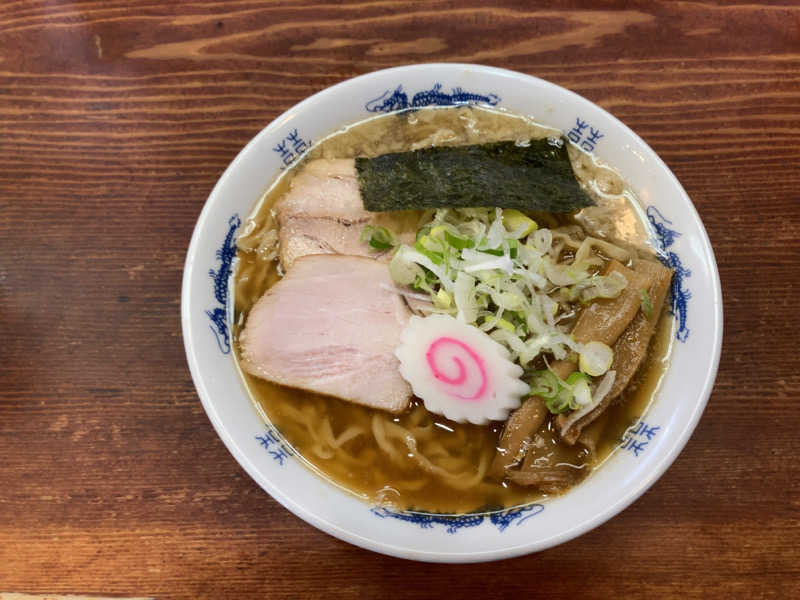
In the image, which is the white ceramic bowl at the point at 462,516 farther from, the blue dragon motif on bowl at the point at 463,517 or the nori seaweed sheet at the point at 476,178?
the nori seaweed sheet at the point at 476,178

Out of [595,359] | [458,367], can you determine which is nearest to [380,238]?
[458,367]

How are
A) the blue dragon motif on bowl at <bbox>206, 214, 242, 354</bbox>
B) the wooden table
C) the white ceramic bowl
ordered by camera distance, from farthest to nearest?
the wooden table, the blue dragon motif on bowl at <bbox>206, 214, 242, 354</bbox>, the white ceramic bowl

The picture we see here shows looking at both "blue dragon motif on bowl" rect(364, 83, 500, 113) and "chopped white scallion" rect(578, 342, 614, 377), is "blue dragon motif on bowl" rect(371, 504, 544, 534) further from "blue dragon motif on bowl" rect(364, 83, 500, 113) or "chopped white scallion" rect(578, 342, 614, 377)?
"blue dragon motif on bowl" rect(364, 83, 500, 113)

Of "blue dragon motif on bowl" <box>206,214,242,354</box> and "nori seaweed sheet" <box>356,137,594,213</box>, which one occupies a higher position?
"nori seaweed sheet" <box>356,137,594,213</box>

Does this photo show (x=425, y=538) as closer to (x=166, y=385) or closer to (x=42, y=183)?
(x=166, y=385)

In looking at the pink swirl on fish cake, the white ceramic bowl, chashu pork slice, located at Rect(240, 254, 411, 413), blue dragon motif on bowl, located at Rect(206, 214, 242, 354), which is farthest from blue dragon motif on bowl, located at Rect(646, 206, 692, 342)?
blue dragon motif on bowl, located at Rect(206, 214, 242, 354)

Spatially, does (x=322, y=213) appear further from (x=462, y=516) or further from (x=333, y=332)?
(x=462, y=516)
